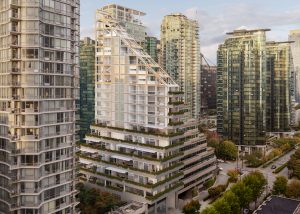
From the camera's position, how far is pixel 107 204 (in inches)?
2717

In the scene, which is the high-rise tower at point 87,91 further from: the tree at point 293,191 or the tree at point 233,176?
the tree at point 293,191

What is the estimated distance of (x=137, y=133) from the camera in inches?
3137

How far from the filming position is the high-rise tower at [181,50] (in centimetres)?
17612

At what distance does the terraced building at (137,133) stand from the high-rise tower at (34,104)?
2193 centimetres

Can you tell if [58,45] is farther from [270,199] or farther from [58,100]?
[270,199]

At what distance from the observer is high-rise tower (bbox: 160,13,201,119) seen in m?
176

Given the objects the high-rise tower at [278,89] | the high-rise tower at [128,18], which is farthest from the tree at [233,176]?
the high-rise tower at [278,89]

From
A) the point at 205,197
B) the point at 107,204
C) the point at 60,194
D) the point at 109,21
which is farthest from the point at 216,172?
the point at 60,194

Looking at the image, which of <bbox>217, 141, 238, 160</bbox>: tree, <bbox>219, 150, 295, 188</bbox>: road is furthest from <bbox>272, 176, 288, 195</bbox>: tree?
<bbox>217, 141, 238, 160</bbox>: tree

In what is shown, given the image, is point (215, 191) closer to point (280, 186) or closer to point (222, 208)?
point (280, 186)

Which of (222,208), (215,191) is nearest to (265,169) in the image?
(215,191)

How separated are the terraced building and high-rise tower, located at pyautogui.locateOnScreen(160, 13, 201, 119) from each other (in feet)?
294

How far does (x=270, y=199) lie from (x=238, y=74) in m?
72.7

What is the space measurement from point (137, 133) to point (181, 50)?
10479cm
